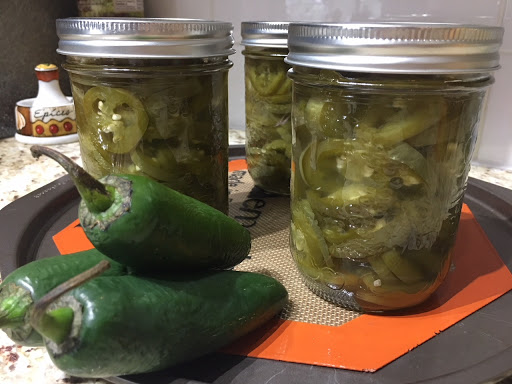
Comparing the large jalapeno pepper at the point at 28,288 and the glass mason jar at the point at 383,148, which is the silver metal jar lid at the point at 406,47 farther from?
the large jalapeno pepper at the point at 28,288

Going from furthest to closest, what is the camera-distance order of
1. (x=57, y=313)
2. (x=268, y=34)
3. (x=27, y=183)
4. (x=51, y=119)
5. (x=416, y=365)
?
(x=51, y=119) → (x=27, y=183) → (x=268, y=34) → (x=416, y=365) → (x=57, y=313)

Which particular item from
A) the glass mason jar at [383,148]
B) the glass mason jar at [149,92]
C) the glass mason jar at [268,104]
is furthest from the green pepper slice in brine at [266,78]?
the glass mason jar at [383,148]

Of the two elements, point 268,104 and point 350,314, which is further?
point 268,104

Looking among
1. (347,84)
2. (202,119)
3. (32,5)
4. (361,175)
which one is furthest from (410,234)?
(32,5)

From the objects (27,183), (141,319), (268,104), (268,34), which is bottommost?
(27,183)

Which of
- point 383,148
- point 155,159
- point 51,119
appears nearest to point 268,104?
point 155,159

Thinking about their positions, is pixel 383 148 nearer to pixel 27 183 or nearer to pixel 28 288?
pixel 28 288
